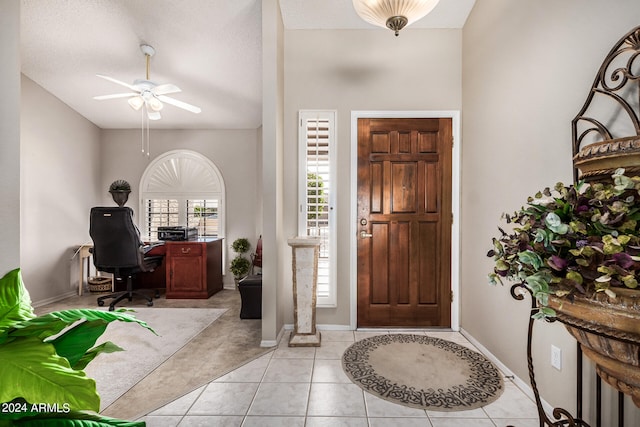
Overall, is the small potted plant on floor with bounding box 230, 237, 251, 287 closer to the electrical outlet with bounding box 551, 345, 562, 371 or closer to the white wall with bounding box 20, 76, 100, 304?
the white wall with bounding box 20, 76, 100, 304

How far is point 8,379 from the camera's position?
22.2 inches

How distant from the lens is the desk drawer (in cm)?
391

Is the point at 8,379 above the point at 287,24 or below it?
below

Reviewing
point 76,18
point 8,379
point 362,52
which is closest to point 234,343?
point 8,379

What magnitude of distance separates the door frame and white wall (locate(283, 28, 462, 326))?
49 mm

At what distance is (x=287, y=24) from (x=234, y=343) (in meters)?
3.02

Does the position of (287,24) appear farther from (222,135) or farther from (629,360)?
(629,360)

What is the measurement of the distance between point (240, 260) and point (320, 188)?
6.81 ft

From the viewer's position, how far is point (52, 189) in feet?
12.7

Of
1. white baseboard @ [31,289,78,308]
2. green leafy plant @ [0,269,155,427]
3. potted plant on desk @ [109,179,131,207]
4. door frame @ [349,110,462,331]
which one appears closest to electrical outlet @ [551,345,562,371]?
door frame @ [349,110,462,331]

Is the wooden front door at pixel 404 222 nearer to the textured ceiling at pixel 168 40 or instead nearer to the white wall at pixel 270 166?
the white wall at pixel 270 166

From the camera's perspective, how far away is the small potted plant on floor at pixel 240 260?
13.9 ft

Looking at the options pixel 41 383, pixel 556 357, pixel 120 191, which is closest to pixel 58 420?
pixel 41 383

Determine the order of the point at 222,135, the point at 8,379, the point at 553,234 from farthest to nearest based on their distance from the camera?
1. the point at 222,135
2. the point at 553,234
3. the point at 8,379
